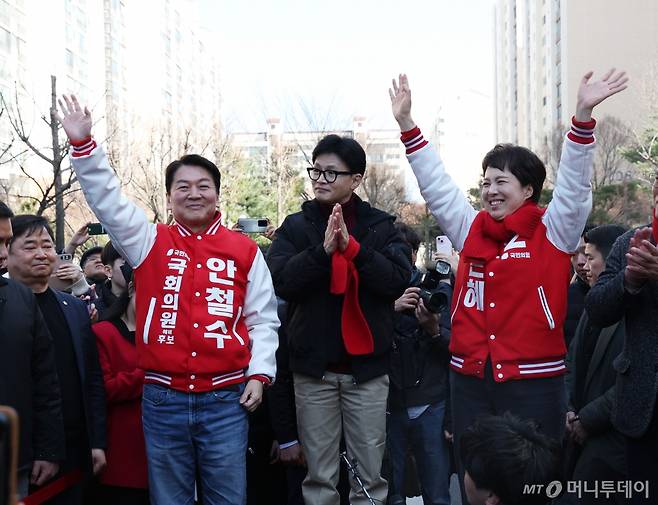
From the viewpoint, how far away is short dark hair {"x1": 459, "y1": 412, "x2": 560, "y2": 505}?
2607 mm

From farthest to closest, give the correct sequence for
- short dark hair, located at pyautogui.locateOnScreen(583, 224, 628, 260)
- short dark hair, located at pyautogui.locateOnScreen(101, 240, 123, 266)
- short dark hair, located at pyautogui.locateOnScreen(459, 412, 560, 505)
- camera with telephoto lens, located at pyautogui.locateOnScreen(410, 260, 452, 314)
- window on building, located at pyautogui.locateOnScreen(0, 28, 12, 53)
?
window on building, located at pyautogui.locateOnScreen(0, 28, 12, 53) → short dark hair, located at pyautogui.locateOnScreen(101, 240, 123, 266) → short dark hair, located at pyautogui.locateOnScreen(583, 224, 628, 260) → camera with telephoto lens, located at pyautogui.locateOnScreen(410, 260, 452, 314) → short dark hair, located at pyautogui.locateOnScreen(459, 412, 560, 505)

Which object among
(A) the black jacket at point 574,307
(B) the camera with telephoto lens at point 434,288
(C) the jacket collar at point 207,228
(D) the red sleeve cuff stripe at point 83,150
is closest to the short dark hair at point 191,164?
(C) the jacket collar at point 207,228

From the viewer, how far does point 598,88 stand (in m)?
3.40

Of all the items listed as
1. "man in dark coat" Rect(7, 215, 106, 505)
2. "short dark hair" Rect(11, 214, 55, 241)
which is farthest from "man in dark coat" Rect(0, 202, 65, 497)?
"short dark hair" Rect(11, 214, 55, 241)

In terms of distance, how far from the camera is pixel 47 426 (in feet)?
10.8

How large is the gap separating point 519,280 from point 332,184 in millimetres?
1165

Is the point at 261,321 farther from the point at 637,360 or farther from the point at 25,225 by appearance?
the point at 637,360

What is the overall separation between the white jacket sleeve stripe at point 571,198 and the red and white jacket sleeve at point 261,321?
4.58ft

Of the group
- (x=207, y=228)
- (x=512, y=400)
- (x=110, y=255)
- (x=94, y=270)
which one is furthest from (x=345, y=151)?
Answer: (x=94, y=270)

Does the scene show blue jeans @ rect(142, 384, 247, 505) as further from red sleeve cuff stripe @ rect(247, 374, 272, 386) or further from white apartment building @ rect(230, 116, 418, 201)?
white apartment building @ rect(230, 116, 418, 201)

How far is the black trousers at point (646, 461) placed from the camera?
10.1 ft

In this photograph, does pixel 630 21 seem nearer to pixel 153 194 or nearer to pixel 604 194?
pixel 604 194

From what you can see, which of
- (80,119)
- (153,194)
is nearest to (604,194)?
(153,194)

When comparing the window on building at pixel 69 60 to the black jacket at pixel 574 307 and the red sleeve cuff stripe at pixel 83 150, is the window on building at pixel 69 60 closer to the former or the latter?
the black jacket at pixel 574 307
